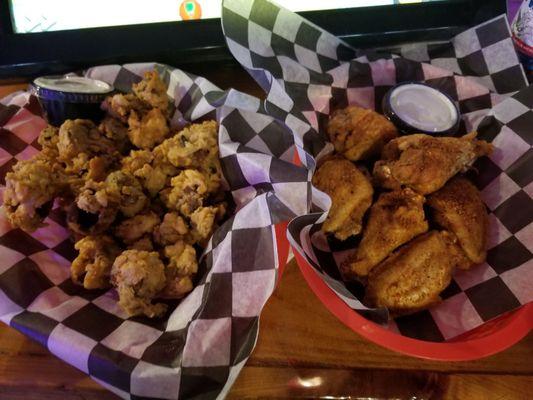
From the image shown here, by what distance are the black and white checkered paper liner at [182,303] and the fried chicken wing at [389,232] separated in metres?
0.28

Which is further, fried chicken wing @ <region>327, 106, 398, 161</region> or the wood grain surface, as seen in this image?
fried chicken wing @ <region>327, 106, 398, 161</region>

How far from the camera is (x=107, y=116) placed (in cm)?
152

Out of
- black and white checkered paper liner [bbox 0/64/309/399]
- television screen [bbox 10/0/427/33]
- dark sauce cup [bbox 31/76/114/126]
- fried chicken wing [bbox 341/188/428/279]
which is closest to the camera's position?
black and white checkered paper liner [bbox 0/64/309/399]

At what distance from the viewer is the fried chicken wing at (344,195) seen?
132 centimetres

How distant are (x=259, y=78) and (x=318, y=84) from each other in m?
0.31

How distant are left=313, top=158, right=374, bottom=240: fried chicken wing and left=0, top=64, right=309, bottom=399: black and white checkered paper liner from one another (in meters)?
0.19

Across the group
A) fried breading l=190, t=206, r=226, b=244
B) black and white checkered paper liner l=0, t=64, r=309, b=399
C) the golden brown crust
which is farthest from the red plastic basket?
the golden brown crust

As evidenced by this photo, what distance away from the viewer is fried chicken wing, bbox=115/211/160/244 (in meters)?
1.29

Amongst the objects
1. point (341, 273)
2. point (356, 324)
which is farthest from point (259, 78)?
point (356, 324)

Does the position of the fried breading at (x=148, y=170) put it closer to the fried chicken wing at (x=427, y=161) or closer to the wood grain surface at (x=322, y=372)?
the wood grain surface at (x=322, y=372)

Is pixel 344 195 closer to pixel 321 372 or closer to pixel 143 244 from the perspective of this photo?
pixel 321 372

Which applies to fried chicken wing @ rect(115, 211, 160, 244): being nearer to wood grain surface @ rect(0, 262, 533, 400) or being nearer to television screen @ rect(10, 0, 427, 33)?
wood grain surface @ rect(0, 262, 533, 400)

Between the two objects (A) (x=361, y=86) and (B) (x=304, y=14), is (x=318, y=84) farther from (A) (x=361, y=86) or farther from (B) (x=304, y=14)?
(B) (x=304, y=14)

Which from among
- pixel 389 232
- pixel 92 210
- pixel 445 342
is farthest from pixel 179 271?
pixel 445 342
